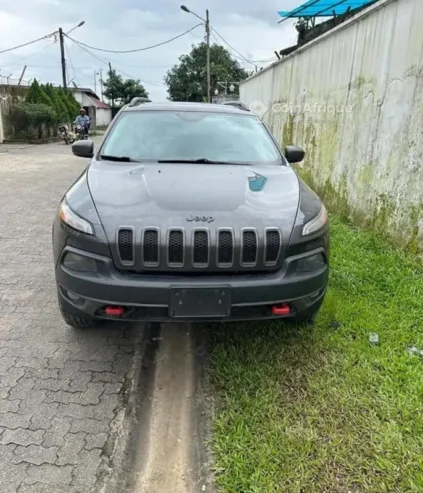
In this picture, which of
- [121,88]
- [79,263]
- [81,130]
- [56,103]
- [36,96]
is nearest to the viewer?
[79,263]

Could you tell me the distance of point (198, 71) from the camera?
49.0m

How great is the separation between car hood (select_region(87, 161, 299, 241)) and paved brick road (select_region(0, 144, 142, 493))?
3.13 feet

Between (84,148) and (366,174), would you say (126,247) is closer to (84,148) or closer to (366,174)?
(84,148)

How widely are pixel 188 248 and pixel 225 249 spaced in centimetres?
19

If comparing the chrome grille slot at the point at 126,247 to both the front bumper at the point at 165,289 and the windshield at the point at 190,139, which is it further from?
the windshield at the point at 190,139

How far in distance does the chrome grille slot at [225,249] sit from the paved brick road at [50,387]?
1000 mm

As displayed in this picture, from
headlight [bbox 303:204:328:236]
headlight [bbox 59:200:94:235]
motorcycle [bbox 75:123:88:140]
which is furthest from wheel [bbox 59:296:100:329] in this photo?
motorcycle [bbox 75:123:88:140]

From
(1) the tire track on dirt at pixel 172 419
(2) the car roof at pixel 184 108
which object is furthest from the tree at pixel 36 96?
(1) the tire track on dirt at pixel 172 419

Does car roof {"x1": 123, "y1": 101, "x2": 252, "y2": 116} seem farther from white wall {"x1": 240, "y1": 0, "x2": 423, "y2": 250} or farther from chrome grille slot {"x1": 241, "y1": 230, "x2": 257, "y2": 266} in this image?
chrome grille slot {"x1": 241, "y1": 230, "x2": 257, "y2": 266}

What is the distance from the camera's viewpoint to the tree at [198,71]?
48219 mm

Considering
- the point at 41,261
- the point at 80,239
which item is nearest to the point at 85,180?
the point at 80,239

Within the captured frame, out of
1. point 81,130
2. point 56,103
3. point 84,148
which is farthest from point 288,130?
point 56,103

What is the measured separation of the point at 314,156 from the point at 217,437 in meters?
5.85

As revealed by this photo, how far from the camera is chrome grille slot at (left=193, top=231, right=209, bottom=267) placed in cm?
214
